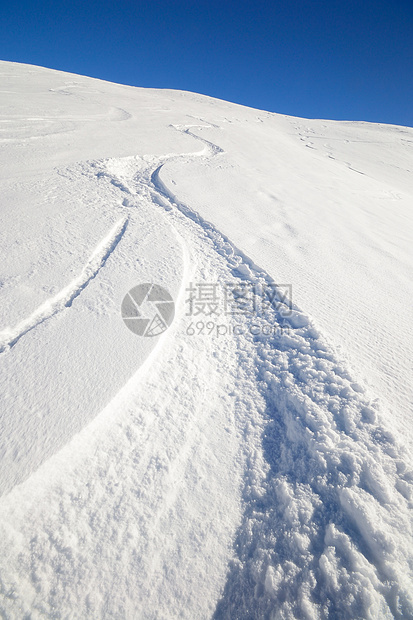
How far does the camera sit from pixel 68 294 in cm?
237

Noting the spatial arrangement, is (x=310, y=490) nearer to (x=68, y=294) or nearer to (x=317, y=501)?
(x=317, y=501)

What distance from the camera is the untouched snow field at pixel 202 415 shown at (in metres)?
1.16

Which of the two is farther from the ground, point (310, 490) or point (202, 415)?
point (310, 490)

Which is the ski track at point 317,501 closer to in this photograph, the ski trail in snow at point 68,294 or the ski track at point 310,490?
the ski track at point 310,490

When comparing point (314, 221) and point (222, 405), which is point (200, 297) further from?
point (314, 221)

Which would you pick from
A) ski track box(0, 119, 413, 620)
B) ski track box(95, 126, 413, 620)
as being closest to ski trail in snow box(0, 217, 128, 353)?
ski track box(0, 119, 413, 620)

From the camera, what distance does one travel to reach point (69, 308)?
7.30 ft

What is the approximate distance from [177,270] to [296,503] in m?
2.00

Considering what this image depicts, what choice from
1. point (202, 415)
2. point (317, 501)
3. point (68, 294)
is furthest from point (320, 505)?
point (68, 294)

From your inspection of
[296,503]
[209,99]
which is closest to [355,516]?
[296,503]

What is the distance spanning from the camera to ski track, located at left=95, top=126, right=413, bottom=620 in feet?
3.69

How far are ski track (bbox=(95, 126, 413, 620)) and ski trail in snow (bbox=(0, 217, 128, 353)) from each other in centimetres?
146

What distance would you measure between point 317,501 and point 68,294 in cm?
217

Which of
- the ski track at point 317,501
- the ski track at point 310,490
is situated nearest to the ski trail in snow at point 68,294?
the ski track at point 310,490
